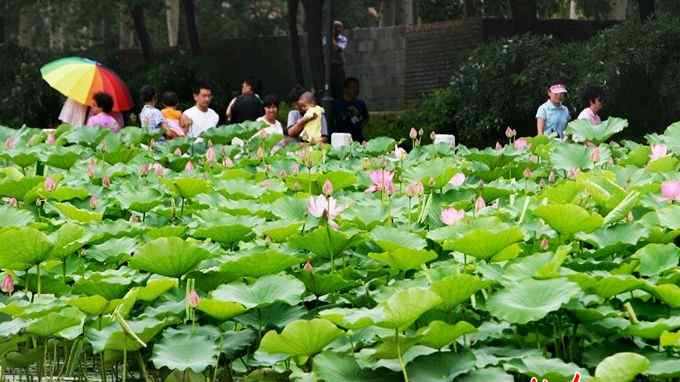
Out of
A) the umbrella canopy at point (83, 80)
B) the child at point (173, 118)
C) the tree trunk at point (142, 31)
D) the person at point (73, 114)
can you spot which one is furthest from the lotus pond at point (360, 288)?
the tree trunk at point (142, 31)

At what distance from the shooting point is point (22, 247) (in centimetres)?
389

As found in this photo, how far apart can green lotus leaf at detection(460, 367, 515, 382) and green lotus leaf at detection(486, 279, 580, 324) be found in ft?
0.37


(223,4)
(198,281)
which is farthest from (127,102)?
(223,4)

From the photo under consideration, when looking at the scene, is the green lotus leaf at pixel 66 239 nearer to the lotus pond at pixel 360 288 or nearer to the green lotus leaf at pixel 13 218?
the lotus pond at pixel 360 288

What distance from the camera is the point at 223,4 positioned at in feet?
130

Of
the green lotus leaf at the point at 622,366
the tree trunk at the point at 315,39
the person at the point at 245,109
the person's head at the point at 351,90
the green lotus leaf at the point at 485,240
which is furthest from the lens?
the tree trunk at the point at 315,39

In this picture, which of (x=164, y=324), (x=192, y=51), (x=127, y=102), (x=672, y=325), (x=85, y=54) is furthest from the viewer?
(x=85, y=54)

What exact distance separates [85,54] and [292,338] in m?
30.4

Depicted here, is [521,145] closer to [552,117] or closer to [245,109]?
[552,117]

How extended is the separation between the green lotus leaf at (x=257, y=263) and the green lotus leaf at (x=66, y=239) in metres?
0.48

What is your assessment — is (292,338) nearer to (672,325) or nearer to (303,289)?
(303,289)

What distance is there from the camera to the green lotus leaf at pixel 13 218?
15.4 ft

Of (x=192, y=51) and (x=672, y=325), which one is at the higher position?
(x=672, y=325)

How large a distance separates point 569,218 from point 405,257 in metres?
0.48
